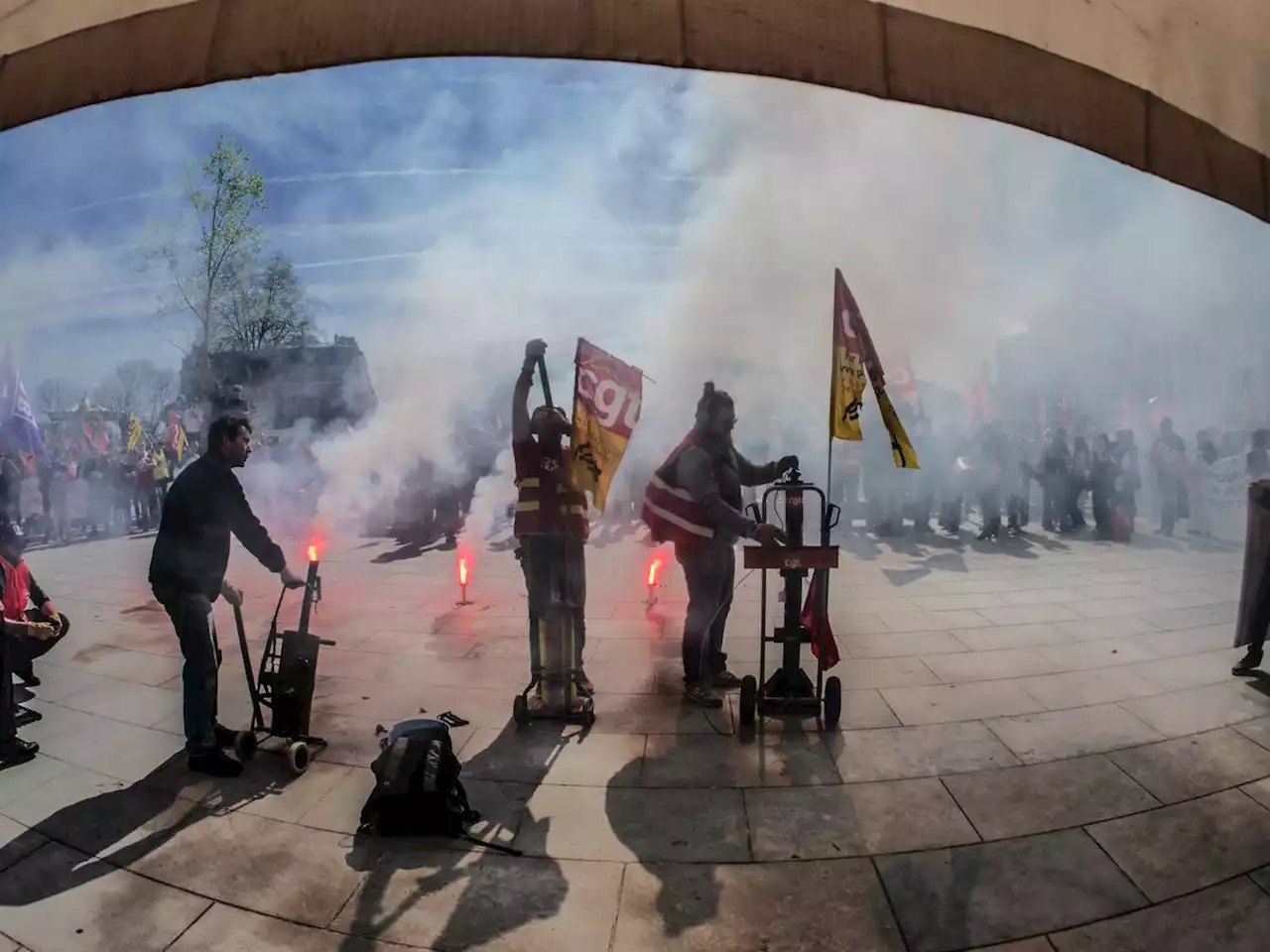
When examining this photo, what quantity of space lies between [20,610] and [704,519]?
12.6 feet

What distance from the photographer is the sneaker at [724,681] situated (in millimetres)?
4464

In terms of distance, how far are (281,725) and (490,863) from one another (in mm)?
1447

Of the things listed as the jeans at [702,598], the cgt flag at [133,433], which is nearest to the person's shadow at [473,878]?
the jeans at [702,598]

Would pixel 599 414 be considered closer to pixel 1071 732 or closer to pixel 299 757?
pixel 299 757

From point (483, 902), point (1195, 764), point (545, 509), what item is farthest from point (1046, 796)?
point (545, 509)

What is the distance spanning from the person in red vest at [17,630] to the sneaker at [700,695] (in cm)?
337

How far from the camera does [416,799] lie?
9.34ft

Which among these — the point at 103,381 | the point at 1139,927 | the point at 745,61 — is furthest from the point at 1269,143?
the point at 103,381

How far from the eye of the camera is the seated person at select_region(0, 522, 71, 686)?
3.81 meters

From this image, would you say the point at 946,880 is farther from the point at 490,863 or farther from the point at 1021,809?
the point at 490,863

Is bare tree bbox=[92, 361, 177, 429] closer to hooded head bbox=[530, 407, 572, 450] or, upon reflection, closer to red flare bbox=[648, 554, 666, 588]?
hooded head bbox=[530, 407, 572, 450]

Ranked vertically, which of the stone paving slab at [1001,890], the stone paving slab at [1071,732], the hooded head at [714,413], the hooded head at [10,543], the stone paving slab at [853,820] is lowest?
the stone paving slab at [1001,890]

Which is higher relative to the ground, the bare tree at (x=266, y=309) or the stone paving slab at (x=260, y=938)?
the bare tree at (x=266, y=309)

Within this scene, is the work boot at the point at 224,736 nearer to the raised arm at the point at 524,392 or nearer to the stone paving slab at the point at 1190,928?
the raised arm at the point at 524,392
